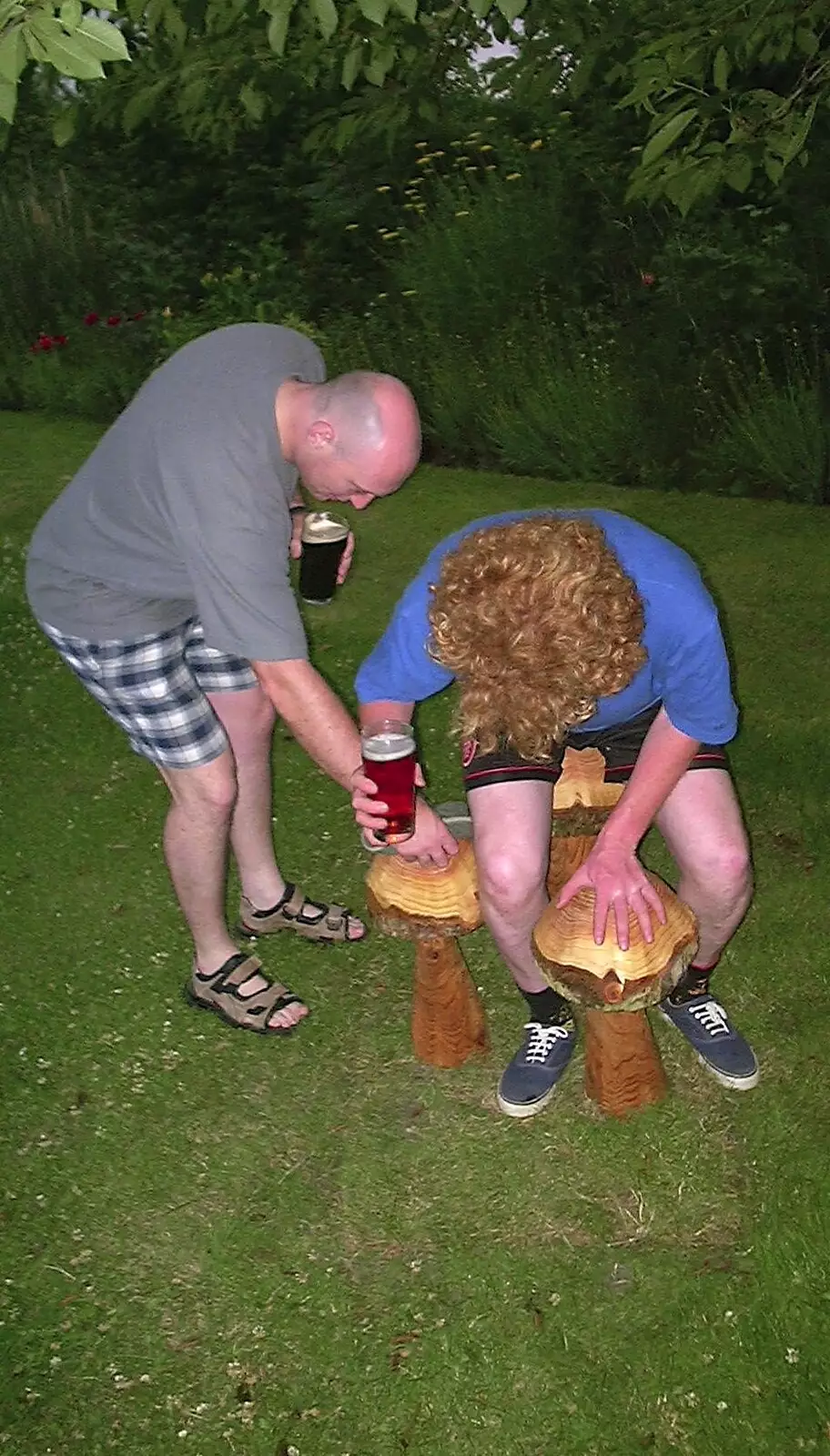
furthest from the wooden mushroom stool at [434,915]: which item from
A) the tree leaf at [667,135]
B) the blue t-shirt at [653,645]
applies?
the tree leaf at [667,135]

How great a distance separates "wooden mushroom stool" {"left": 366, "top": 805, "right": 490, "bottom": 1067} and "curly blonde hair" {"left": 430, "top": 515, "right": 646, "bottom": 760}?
448 millimetres

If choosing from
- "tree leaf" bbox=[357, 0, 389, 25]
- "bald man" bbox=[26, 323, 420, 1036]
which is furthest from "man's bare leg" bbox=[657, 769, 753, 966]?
"tree leaf" bbox=[357, 0, 389, 25]

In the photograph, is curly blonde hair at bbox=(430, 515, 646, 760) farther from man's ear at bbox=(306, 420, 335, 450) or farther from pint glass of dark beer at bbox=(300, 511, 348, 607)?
pint glass of dark beer at bbox=(300, 511, 348, 607)

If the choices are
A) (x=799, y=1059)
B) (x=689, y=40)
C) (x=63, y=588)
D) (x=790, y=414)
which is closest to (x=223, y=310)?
(x=790, y=414)

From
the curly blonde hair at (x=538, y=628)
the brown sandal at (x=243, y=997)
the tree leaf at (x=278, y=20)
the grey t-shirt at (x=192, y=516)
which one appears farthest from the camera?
the brown sandal at (x=243, y=997)

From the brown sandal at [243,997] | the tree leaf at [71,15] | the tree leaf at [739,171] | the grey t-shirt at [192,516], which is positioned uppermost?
the tree leaf at [71,15]

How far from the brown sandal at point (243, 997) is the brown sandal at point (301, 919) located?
0.90 feet

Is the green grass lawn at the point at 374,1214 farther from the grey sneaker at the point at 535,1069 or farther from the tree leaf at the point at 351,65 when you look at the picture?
the tree leaf at the point at 351,65

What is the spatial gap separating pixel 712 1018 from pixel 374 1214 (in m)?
0.93

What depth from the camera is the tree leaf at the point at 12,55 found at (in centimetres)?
212

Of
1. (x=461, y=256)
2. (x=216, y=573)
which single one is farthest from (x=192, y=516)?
(x=461, y=256)

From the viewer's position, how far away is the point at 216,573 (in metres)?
2.42

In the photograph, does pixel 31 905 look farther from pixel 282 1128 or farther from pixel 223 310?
pixel 223 310

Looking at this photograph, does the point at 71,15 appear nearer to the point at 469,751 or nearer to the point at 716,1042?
the point at 469,751
